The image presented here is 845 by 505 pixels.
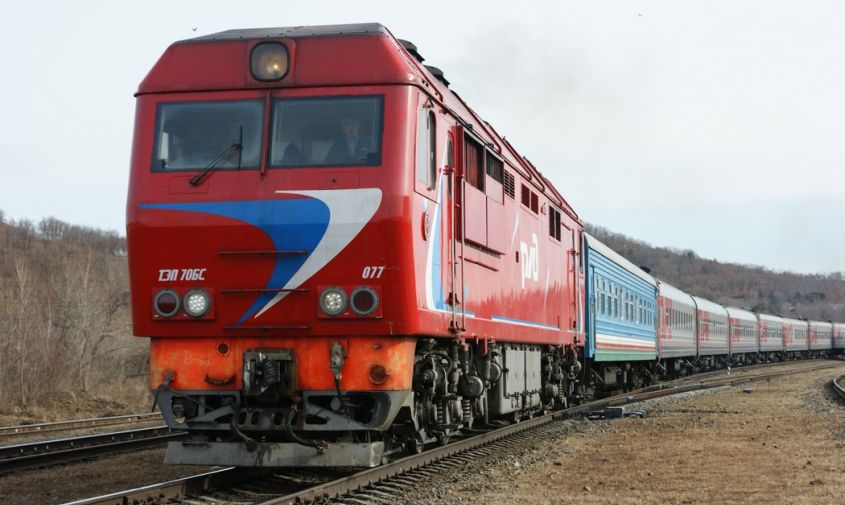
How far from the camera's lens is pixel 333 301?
27.2ft

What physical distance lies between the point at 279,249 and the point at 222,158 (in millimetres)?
1055

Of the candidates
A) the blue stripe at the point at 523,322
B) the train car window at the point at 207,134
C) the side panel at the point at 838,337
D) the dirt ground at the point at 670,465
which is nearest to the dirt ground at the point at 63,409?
the blue stripe at the point at 523,322

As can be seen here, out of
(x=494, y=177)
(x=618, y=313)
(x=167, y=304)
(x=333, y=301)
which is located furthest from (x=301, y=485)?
(x=618, y=313)

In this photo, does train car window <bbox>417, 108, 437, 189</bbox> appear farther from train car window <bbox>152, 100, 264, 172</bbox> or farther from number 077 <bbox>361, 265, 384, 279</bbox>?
train car window <bbox>152, 100, 264, 172</bbox>

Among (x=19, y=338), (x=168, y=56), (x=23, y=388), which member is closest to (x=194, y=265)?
(x=168, y=56)

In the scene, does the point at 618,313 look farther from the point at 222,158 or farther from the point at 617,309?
the point at 222,158

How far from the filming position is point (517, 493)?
30.5 ft

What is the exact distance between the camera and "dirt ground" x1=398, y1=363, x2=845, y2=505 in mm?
9023

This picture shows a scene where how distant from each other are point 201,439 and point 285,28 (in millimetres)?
4098

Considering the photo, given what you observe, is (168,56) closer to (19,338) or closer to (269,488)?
(269,488)

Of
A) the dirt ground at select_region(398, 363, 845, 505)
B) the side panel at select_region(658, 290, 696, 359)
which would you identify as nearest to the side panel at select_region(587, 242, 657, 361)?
the side panel at select_region(658, 290, 696, 359)

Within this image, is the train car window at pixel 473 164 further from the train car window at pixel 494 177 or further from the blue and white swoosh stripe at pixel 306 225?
the blue and white swoosh stripe at pixel 306 225

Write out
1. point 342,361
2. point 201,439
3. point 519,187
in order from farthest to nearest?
point 519,187 < point 201,439 < point 342,361

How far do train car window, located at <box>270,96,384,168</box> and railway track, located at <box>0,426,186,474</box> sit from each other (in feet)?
17.9
